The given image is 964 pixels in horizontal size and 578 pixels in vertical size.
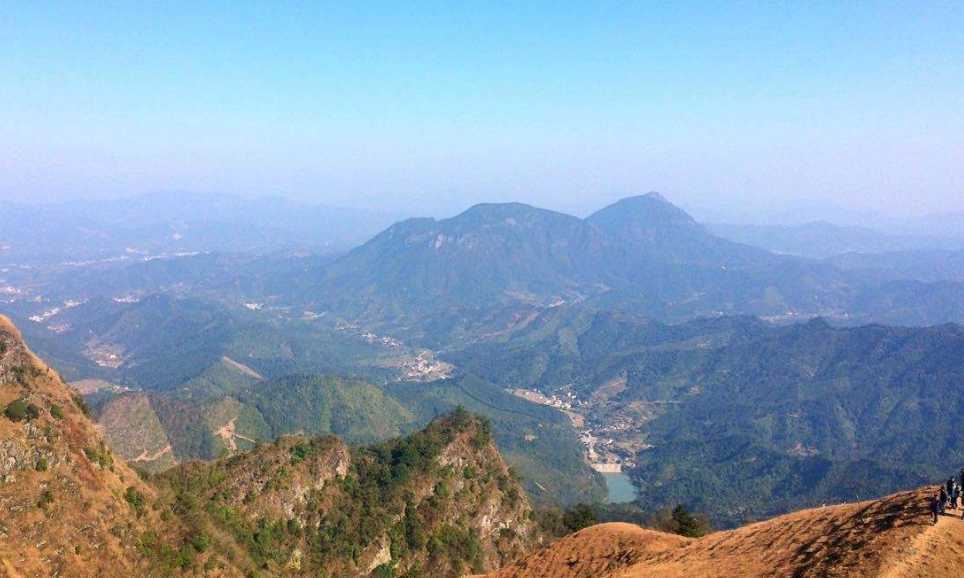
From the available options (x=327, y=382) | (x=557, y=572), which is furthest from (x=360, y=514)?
(x=327, y=382)

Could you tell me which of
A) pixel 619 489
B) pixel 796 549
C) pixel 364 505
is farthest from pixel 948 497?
pixel 619 489

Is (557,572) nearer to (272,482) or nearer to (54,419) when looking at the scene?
(272,482)

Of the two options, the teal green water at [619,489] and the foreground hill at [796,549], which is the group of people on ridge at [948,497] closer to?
the foreground hill at [796,549]

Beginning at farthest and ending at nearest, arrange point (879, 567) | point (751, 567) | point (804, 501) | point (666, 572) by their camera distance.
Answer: point (804, 501) < point (666, 572) < point (751, 567) < point (879, 567)

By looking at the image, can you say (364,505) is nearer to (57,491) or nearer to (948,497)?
(57,491)

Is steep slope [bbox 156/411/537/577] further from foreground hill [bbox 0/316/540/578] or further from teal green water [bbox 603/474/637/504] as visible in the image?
teal green water [bbox 603/474/637/504]

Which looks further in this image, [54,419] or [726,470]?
[726,470]

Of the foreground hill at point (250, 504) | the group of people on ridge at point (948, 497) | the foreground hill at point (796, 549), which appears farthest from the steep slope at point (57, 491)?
the group of people on ridge at point (948, 497)
